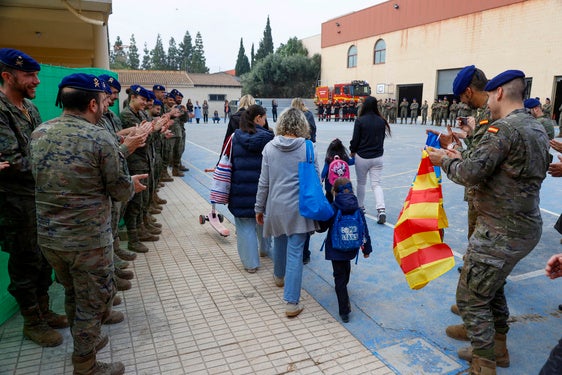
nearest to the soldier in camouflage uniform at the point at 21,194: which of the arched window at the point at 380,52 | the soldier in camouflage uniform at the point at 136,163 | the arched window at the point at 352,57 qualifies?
the soldier in camouflage uniform at the point at 136,163

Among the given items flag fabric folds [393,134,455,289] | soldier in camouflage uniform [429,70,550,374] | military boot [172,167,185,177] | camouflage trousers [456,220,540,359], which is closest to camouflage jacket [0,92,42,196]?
flag fabric folds [393,134,455,289]

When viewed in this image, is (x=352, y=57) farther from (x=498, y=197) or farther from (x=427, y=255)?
(x=498, y=197)

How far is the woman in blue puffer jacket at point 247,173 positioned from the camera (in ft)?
14.4

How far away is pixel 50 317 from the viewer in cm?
348

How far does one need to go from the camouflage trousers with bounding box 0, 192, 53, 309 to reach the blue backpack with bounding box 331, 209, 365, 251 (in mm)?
2469

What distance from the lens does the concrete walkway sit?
301 cm

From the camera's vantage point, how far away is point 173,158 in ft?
32.8

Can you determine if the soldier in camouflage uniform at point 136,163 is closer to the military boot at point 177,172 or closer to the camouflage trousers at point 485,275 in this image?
the camouflage trousers at point 485,275

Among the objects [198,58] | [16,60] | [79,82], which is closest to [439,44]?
[16,60]

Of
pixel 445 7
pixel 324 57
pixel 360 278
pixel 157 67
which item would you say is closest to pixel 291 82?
pixel 324 57

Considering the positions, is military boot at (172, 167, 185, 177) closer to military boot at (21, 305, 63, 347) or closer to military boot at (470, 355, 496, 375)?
military boot at (21, 305, 63, 347)

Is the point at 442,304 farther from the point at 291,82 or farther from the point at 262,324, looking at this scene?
the point at 291,82

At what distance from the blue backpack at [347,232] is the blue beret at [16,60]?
2745mm

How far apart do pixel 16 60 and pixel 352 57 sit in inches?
1655
